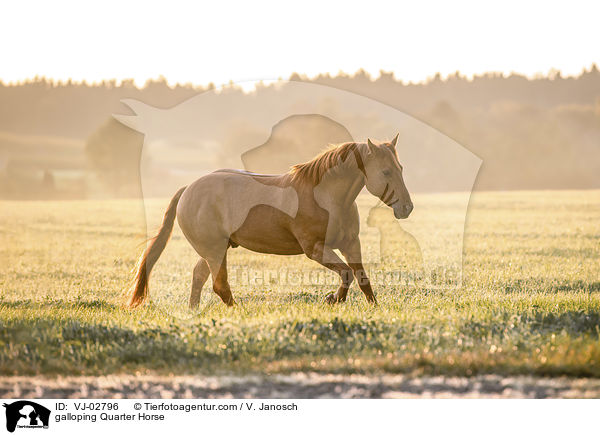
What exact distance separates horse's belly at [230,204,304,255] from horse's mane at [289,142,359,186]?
58 centimetres

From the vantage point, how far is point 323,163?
344 inches

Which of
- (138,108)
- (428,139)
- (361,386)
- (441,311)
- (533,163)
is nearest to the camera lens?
(361,386)

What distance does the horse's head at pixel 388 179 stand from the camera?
827 cm

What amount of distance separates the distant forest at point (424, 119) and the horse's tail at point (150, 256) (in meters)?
30.3

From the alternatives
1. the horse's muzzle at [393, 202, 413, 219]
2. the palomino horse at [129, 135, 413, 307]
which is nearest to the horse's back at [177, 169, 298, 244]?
the palomino horse at [129, 135, 413, 307]

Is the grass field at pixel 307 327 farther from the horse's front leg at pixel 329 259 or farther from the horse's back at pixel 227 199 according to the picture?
the horse's back at pixel 227 199

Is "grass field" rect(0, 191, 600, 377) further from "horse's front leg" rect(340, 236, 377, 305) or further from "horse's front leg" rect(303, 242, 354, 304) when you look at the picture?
"horse's front leg" rect(303, 242, 354, 304)

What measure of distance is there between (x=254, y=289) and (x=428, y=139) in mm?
7681

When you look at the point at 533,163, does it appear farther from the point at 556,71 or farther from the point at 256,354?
the point at 256,354

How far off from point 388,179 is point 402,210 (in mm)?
422

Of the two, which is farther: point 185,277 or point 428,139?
point 428,139

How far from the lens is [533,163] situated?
163 feet

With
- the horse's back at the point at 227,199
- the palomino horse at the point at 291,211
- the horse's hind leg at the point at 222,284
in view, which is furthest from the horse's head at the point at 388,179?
the horse's hind leg at the point at 222,284

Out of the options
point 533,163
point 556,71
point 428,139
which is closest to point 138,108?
point 428,139
